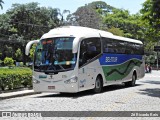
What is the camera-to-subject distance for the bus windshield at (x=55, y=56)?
15109 mm

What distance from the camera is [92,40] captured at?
16.8 meters

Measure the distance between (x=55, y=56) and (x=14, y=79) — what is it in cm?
384

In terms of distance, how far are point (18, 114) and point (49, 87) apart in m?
5.56

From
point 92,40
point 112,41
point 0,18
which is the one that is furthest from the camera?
point 0,18

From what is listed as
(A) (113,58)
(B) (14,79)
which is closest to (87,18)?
(A) (113,58)

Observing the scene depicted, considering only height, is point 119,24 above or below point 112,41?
above

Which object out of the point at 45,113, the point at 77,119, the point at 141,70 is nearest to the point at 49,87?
the point at 45,113

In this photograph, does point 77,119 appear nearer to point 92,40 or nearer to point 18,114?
point 18,114

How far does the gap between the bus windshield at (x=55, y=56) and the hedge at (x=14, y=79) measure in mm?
2201

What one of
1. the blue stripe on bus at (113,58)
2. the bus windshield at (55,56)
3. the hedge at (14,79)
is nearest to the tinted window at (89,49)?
the bus windshield at (55,56)

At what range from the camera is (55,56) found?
15.2 meters

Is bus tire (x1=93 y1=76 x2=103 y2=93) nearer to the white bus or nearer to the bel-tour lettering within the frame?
the white bus

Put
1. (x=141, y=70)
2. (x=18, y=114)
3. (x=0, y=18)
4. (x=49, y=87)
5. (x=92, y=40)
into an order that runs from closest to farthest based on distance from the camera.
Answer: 1. (x=18, y=114)
2. (x=49, y=87)
3. (x=92, y=40)
4. (x=141, y=70)
5. (x=0, y=18)

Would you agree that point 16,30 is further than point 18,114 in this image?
Yes
